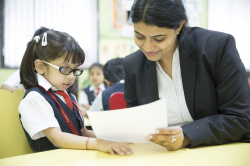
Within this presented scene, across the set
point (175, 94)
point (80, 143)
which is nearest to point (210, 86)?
point (175, 94)

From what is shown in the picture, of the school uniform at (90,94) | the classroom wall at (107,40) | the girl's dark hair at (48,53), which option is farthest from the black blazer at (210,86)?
the classroom wall at (107,40)

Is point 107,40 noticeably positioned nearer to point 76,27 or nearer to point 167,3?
point 76,27

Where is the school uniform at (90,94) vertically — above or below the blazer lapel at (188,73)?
below

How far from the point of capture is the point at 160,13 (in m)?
0.95

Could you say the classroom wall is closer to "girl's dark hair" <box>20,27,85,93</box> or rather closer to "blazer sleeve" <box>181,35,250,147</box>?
"girl's dark hair" <box>20,27,85,93</box>

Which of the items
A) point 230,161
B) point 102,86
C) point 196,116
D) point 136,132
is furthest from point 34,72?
point 102,86

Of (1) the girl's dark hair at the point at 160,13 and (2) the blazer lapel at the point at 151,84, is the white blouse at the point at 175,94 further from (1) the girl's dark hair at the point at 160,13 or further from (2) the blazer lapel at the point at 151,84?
(1) the girl's dark hair at the point at 160,13

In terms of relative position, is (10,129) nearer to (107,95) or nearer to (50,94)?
(50,94)

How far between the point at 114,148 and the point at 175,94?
0.43 m

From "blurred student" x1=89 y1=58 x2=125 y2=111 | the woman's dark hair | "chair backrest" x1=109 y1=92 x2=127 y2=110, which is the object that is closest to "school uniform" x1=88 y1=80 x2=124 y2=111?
"blurred student" x1=89 y1=58 x2=125 y2=111

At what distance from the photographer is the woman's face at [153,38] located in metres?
0.98

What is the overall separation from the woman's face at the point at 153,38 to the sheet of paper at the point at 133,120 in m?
0.32

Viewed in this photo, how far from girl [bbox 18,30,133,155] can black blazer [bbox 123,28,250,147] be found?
Result: 1.17 feet

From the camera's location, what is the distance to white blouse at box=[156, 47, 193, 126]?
1.11m
